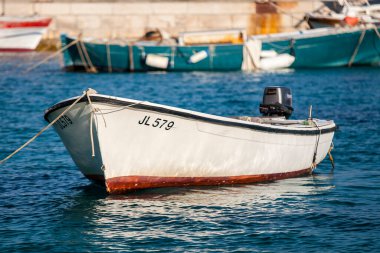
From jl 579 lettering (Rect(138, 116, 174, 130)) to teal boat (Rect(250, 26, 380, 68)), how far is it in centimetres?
2614

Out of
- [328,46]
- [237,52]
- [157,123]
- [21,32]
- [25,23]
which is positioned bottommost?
[21,32]

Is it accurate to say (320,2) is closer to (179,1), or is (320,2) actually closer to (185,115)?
(179,1)

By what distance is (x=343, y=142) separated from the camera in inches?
893

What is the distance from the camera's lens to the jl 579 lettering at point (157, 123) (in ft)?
51.0

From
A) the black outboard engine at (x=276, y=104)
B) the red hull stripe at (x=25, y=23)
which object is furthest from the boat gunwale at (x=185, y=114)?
the red hull stripe at (x=25, y=23)

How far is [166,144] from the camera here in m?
15.9

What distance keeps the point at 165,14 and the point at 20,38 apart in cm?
772

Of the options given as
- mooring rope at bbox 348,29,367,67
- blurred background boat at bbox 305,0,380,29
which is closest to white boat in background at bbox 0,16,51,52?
blurred background boat at bbox 305,0,380,29

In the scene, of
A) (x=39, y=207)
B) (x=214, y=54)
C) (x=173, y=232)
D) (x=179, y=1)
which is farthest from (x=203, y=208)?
(x=179, y=1)

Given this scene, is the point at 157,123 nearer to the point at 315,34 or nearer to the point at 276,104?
the point at 276,104

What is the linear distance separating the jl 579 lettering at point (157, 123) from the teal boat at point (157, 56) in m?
25.3

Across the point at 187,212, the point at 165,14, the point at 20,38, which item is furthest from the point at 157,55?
the point at 187,212

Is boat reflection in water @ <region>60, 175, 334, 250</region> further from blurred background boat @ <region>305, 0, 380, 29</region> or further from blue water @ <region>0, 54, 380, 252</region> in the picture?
blurred background boat @ <region>305, 0, 380, 29</region>

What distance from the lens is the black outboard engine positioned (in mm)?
18859
